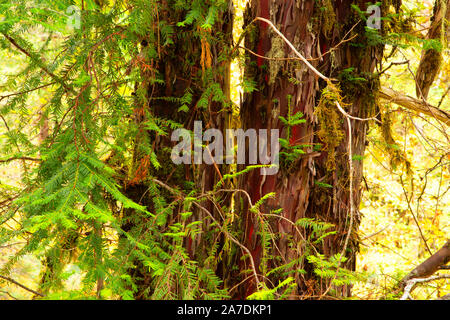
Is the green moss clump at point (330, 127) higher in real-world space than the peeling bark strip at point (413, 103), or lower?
lower

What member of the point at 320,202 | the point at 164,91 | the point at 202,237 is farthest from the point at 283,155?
the point at 164,91

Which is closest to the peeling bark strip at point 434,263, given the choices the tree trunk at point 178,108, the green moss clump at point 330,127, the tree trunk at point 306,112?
the tree trunk at point 306,112

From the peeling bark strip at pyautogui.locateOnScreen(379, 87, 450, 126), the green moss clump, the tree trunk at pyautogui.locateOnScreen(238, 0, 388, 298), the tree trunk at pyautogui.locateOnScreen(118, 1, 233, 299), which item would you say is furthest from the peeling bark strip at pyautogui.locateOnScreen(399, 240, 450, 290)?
the tree trunk at pyautogui.locateOnScreen(118, 1, 233, 299)

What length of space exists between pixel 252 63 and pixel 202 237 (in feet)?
4.38

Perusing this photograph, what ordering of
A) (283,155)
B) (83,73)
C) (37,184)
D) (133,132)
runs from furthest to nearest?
(283,155) < (133,132) < (37,184) < (83,73)

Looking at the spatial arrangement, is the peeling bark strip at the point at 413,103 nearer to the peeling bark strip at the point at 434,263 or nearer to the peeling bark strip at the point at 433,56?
the peeling bark strip at the point at 433,56

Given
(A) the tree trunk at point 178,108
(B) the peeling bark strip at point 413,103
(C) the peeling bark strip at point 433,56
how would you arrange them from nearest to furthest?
(A) the tree trunk at point 178,108 → (C) the peeling bark strip at point 433,56 → (B) the peeling bark strip at point 413,103

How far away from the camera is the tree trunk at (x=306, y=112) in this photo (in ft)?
7.95

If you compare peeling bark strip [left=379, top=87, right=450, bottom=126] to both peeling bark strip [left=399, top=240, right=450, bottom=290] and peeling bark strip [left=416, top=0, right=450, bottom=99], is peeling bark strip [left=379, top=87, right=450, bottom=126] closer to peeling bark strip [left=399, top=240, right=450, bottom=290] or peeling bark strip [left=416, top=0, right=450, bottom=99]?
peeling bark strip [left=416, top=0, right=450, bottom=99]

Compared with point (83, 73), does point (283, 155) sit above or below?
below

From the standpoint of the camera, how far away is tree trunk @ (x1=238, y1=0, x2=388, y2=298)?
242 cm

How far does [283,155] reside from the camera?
244 centimetres

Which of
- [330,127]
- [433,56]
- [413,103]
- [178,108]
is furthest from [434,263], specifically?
[178,108]
